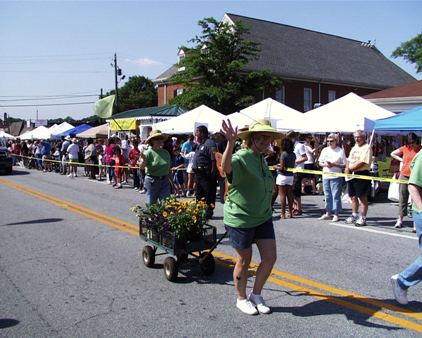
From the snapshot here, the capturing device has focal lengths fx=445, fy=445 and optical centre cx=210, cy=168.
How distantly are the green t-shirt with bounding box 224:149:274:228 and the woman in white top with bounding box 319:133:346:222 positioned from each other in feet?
19.4

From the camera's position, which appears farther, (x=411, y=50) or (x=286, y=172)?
(x=411, y=50)

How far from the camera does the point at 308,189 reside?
15375 millimetres

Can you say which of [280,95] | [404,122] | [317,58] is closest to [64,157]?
[404,122]

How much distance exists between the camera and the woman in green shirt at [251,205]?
442 cm

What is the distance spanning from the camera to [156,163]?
24.4 feet

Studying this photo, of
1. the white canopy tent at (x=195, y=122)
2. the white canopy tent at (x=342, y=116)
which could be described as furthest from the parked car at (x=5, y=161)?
the white canopy tent at (x=342, y=116)

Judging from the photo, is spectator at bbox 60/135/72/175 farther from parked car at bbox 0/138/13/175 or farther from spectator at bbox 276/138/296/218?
spectator at bbox 276/138/296/218

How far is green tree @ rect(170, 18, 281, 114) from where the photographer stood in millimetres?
28172

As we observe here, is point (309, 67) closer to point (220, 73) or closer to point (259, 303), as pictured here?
point (220, 73)

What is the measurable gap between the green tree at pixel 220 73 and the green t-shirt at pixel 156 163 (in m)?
20.8

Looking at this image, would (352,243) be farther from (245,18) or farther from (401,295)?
(245,18)

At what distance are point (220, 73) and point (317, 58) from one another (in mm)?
19397

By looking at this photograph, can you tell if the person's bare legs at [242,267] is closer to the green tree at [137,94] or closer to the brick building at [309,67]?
the brick building at [309,67]

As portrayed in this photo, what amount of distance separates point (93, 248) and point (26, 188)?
11.1 metres
